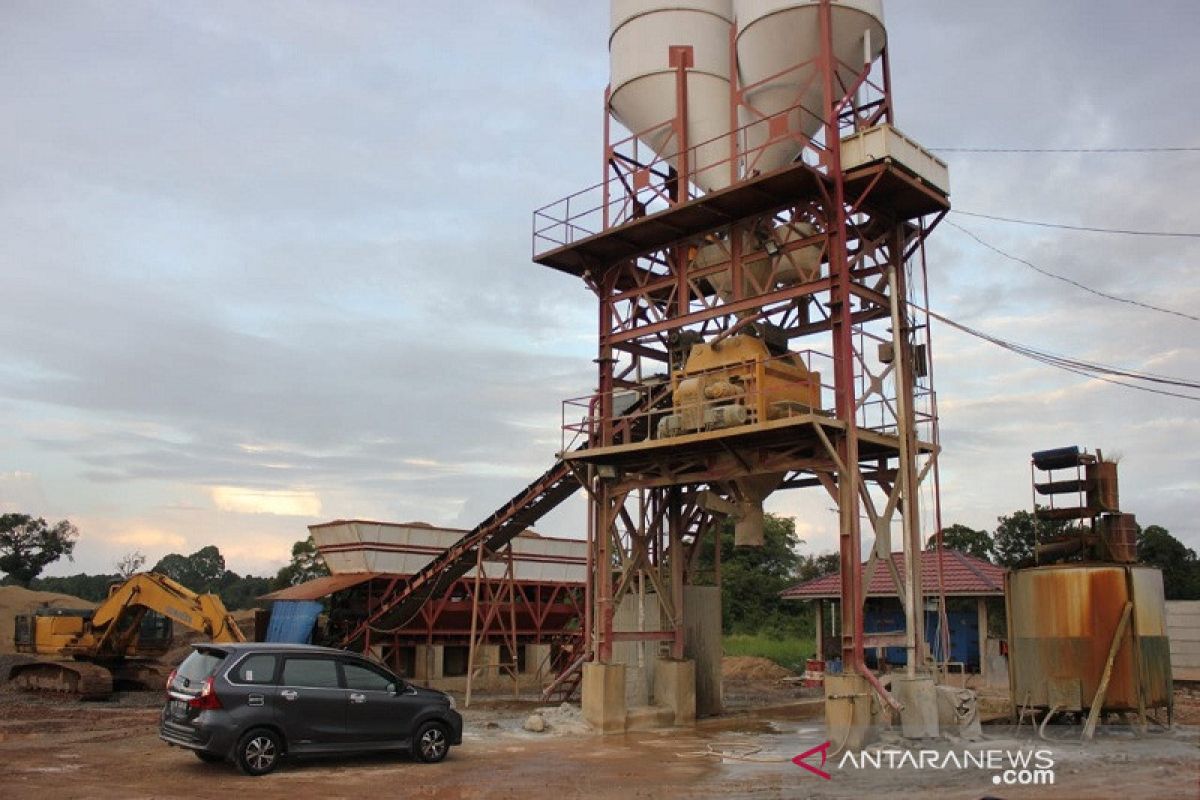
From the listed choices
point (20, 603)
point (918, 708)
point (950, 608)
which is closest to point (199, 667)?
point (918, 708)

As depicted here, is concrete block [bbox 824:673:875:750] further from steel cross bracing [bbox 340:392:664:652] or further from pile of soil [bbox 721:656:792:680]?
pile of soil [bbox 721:656:792:680]

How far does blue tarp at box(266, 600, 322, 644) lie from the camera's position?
31.2 metres

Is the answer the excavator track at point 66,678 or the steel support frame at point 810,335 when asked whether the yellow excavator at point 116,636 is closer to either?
the excavator track at point 66,678

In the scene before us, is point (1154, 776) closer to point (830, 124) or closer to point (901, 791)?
point (901, 791)

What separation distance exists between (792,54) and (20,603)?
44490 mm

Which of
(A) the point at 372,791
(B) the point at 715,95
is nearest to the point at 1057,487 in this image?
(B) the point at 715,95

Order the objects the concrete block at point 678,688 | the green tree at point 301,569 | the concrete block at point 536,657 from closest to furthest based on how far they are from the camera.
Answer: the concrete block at point 678,688 → the concrete block at point 536,657 → the green tree at point 301,569

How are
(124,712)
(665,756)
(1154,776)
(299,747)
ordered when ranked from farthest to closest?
1. (124,712)
2. (665,756)
3. (299,747)
4. (1154,776)

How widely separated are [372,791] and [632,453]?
33.4 ft

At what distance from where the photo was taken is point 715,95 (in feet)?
75.5

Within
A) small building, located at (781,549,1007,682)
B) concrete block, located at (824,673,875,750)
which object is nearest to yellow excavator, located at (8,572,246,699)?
concrete block, located at (824,673,875,750)

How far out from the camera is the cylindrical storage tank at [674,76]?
23.0 meters

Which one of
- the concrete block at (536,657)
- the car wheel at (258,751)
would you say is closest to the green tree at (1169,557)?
the concrete block at (536,657)

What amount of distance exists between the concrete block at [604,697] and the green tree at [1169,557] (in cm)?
4598
